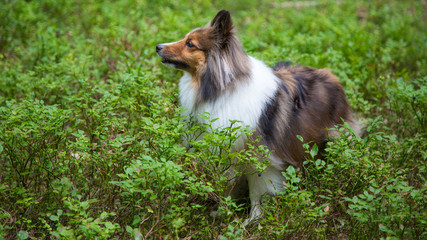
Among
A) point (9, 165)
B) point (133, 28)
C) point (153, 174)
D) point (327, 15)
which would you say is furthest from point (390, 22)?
point (9, 165)

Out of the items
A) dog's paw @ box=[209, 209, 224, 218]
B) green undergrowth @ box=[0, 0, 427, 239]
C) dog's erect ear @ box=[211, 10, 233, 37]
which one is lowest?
dog's paw @ box=[209, 209, 224, 218]

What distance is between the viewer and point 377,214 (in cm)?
299

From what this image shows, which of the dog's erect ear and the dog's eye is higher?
the dog's erect ear

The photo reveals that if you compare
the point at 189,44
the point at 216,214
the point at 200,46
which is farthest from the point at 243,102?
the point at 216,214

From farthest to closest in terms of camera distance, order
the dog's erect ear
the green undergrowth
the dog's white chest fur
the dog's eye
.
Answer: the dog's eye → the dog's erect ear → the dog's white chest fur → the green undergrowth

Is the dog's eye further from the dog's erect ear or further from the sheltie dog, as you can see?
the dog's erect ear

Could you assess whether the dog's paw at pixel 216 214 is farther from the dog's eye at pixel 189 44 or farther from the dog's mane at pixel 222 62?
the dog's eye at pixel 189 44

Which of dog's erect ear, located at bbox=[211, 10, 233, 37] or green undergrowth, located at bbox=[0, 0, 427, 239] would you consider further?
dog's erect ear, located at bbox=[211, 10, 233, 37]

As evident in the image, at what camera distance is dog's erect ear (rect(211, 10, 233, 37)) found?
11.5 ft

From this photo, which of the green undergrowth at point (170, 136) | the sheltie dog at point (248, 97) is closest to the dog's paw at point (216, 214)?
the green undergrowth at point (170, 136)

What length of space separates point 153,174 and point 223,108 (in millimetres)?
1006

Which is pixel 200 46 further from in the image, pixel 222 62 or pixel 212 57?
pixel 222 62

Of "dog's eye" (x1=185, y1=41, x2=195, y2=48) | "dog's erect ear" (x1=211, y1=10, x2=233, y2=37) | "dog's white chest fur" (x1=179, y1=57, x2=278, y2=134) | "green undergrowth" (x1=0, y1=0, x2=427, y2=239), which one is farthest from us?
"dog's eye" (x1=185, y1=41, x2=195, y2=48)

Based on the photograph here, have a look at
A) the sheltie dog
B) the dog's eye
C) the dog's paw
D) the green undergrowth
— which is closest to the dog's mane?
the sheltie dog
